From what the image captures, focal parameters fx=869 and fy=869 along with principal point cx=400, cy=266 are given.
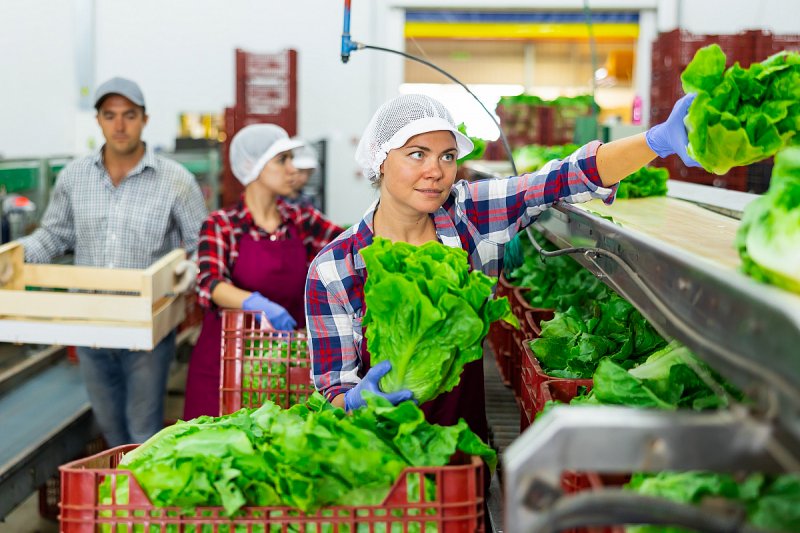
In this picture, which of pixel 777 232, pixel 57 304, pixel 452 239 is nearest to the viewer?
pixel 777 232

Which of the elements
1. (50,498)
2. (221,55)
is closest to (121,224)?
(50,498)

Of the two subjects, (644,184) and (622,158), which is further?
(644,184)

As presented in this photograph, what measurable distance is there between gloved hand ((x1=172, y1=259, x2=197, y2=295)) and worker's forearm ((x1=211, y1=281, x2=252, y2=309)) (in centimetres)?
16

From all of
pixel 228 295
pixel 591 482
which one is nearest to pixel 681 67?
pixel 228 295

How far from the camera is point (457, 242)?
2578mm

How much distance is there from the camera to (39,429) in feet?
14.8

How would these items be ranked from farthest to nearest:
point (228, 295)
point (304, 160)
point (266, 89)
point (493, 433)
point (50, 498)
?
point (266, 89), point (304, 160), point (50, 498), point (228, 295), point (493, 433)

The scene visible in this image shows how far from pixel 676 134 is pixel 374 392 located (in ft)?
2.93

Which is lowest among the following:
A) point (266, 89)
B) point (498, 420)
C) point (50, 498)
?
point (50, 498)

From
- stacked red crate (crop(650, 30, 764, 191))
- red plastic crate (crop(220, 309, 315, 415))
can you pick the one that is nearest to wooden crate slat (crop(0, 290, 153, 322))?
red plastic crate (crop(220, 309, 315, 415))

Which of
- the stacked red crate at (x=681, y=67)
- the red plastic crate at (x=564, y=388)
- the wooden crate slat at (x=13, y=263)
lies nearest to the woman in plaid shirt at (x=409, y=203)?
the red plastic crate at (x=564, y=388)

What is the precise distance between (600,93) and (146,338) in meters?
13.2

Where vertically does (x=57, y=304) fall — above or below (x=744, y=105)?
below

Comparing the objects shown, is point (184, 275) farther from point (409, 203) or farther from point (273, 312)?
point (409, 203)
